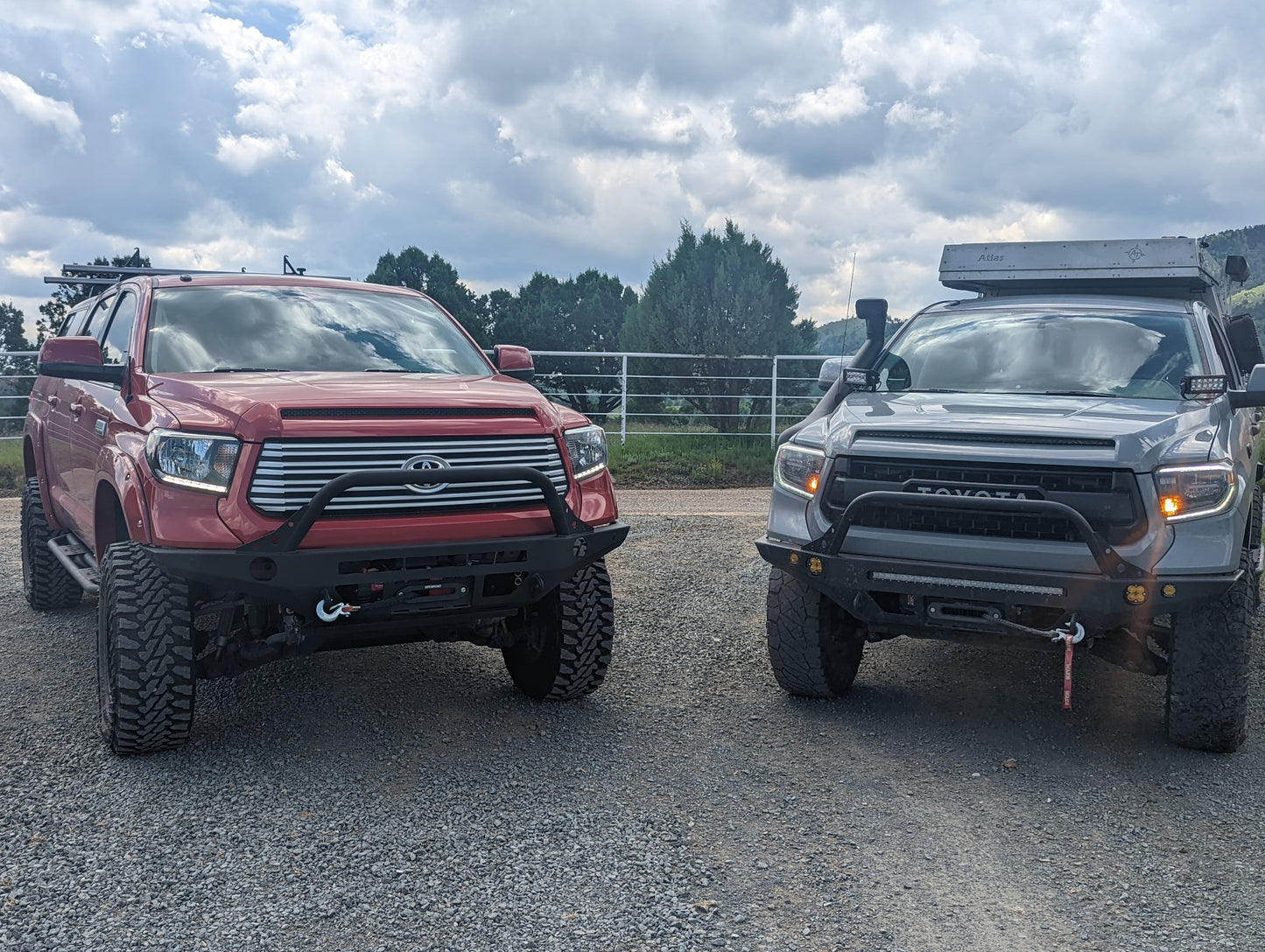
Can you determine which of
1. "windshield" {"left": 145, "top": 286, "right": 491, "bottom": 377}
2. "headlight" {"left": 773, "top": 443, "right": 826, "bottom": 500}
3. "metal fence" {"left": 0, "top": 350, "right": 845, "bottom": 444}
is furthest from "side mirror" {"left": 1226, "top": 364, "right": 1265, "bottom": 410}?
"metal fence" {"left": 0, "top": 350, "right": 845, "bottom": 444}

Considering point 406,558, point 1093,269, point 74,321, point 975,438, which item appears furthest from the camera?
point 1093,269

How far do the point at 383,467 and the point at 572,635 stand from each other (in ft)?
3.96

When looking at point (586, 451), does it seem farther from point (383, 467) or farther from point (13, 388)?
point (13, 388)

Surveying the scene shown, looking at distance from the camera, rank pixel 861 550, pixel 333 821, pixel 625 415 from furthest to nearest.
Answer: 1. pixel 625 415
2. pixel 861 550
3. pixel 333 821

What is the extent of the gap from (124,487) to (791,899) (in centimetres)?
281

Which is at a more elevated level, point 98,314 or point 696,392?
point 98,314

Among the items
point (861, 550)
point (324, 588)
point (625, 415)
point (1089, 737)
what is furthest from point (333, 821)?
point (625, 415)

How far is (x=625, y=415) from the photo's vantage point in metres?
16.0

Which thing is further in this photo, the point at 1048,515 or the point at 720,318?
the point at 720,318

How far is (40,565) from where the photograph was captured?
21.5 ft

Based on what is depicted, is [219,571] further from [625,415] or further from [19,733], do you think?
[625,415]

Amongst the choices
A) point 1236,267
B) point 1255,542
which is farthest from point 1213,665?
point 1236,267

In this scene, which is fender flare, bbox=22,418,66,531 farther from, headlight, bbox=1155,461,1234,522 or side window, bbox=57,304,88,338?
headlight, bbox=1155,461,1234,522

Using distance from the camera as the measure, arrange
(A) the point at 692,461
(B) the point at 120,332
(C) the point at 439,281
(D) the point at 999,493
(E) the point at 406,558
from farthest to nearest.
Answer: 1. (C) the point at 439,281
2. (A) the point at 692,461
3. (B) the point at 120,332
4. (D) the point at 999,493
5. (E) the point at 406,558
